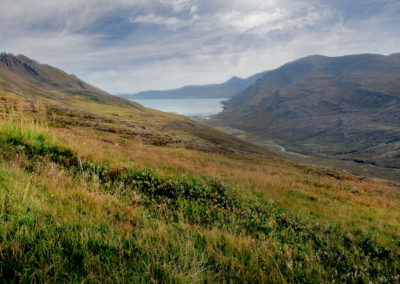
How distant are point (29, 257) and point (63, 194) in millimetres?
1881

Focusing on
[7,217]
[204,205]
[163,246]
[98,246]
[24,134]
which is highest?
[24,134]

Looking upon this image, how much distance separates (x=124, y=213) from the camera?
13.1ft

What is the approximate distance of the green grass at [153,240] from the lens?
2.52 m

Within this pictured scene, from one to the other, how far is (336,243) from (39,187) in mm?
6317

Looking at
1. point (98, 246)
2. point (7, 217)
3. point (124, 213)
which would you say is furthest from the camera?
point (124, 213)

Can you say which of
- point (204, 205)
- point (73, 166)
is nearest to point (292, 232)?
point (204, 205)

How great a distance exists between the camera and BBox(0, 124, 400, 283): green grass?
2518mm

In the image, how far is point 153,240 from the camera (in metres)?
3.22

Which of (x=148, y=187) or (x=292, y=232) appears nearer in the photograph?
(x=292, y=232)

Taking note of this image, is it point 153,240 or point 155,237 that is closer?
point 153,240

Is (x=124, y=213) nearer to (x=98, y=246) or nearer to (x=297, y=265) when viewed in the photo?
(x=98, y=246)

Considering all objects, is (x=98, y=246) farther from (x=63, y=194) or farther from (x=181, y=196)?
(x=181, y=196)

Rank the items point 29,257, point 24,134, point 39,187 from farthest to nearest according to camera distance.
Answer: point 24,134, point 39,187, point 29,257

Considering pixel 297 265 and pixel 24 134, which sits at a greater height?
pixel 24 134
